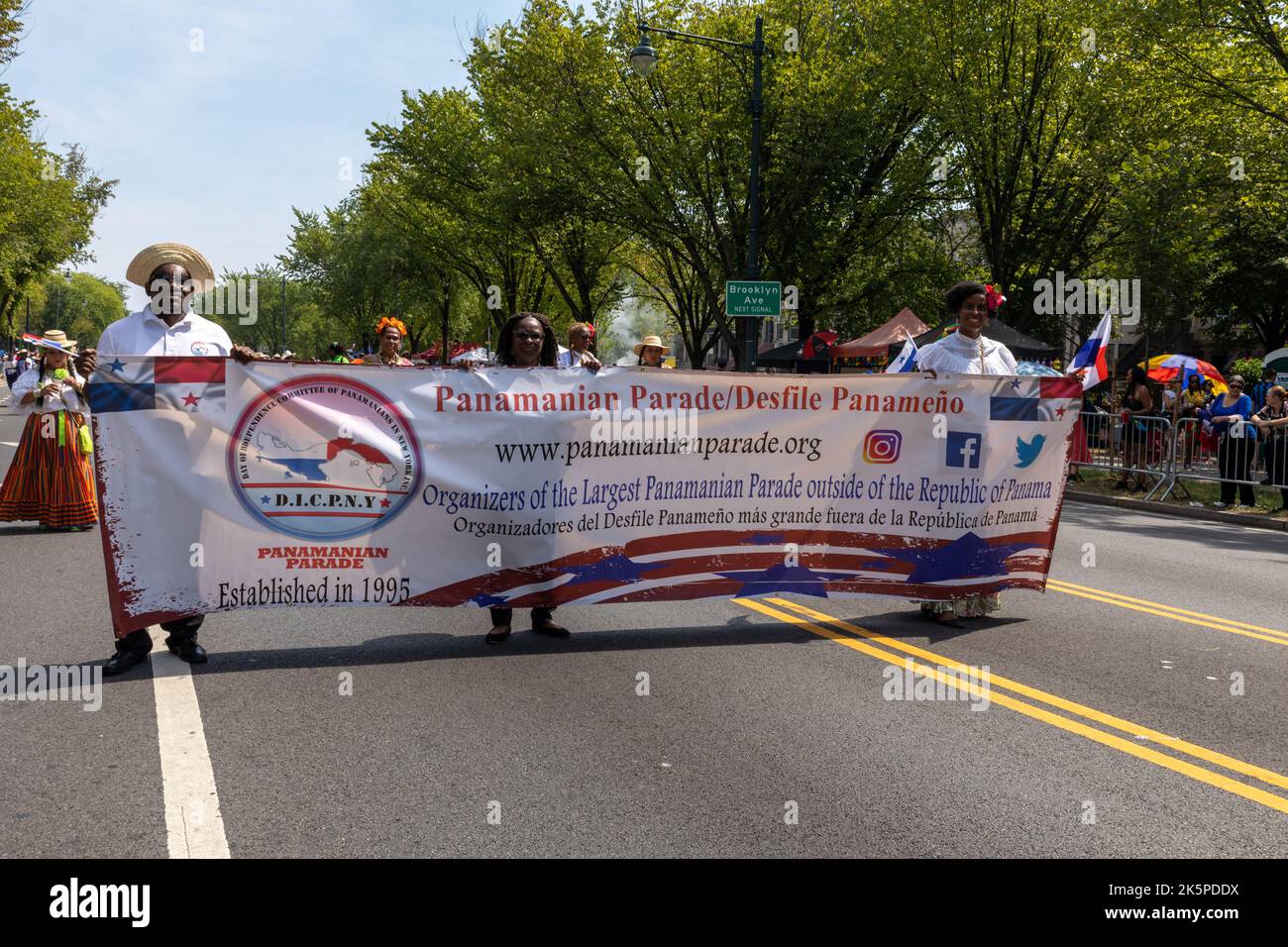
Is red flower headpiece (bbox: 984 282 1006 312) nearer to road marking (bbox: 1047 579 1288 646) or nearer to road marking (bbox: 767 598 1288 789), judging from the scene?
road marking (bbox: 767 598 1288 789)

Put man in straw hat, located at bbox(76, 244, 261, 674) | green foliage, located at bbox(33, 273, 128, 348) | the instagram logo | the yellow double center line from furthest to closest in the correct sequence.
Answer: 1. green foliage, located at bbox(33, 273, 128, 348)
2. the instagram logo
3. man in straw hat, located at bbox(76, 244, 261, 674)
4. the yellow double center line

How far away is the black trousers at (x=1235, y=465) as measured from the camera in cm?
1669

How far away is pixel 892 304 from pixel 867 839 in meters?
31.1

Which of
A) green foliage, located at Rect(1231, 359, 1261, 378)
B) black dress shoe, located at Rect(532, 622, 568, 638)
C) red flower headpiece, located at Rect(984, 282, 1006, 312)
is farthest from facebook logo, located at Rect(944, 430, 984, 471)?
green foliage, located at Rect(1231, 359, 1261, 378)

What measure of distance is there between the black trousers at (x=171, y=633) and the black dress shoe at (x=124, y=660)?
0.07 feet

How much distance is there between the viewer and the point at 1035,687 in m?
5.99

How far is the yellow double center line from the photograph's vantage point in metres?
4.63

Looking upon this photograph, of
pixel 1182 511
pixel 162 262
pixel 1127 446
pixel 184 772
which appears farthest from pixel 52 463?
pixel 1127 446

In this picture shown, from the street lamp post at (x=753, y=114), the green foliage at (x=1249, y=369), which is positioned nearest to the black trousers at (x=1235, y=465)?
the street lamp post at (x=753, y=114)

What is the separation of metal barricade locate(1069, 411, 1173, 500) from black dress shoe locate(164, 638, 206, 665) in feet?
Answer: 48.9

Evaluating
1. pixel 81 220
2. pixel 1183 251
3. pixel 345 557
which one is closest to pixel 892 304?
pixel 1183 251

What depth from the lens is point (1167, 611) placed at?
8328 millimetres

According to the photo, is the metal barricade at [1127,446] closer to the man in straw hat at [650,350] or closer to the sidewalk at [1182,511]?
the sidewalk at [1182,511]

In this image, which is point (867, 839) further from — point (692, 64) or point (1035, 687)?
point (692, 64)
